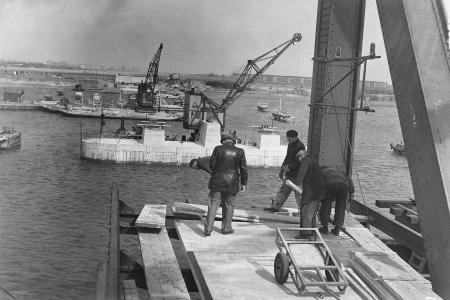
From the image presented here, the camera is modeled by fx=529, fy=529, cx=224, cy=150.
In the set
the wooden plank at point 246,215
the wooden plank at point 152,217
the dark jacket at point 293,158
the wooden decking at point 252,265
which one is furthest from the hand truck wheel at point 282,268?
the dark jacket at point 293,158

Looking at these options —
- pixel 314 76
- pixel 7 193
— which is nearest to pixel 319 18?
pixel 314 76

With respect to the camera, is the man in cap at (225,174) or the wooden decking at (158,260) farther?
the man in cap at (225,174)

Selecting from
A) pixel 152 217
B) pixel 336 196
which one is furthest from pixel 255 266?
pixel 152 217

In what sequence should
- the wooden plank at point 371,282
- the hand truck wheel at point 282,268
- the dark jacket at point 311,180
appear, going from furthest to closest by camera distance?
the dark jacket at point 311,180 → the hand truck wheel at point 282,268 → the wooden plank at point 371,282

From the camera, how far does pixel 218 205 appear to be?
934cm

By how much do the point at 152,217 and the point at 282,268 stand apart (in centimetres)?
413

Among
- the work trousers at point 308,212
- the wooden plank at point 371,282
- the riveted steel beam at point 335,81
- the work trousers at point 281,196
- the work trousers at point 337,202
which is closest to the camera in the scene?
the wooden plank at point 371,282

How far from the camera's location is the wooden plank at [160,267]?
717 cm

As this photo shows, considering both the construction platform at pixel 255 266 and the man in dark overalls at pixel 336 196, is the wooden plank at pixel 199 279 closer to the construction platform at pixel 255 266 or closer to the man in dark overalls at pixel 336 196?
the construction platform at pixel 255 266

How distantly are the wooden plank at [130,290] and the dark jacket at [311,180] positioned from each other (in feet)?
10.4

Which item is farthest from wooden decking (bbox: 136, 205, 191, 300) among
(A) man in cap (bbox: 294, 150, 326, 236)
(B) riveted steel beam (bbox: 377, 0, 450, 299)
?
(B) riveted steel beam (bbox: 377, 0, 450, 299)

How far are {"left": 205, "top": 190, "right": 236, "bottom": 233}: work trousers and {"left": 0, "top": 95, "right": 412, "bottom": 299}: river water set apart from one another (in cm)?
281

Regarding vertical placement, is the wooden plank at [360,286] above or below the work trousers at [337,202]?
below

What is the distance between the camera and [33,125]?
77.1m
